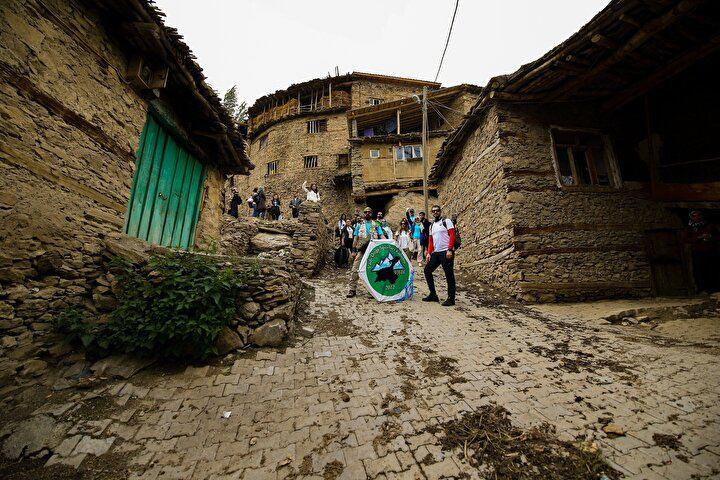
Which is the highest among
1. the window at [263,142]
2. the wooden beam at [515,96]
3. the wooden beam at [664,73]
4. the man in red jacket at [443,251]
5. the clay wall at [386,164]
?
the window at [263,142]

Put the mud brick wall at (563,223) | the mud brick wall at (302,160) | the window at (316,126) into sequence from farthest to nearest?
the window at (316,126)
the mud brick wall at (302,160)
the mud brick wall at (563,223)

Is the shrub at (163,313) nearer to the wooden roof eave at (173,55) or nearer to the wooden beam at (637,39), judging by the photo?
the wooden roof eave at (173,55)

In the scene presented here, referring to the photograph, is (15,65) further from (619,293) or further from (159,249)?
(619,293)

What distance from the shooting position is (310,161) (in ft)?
74.8

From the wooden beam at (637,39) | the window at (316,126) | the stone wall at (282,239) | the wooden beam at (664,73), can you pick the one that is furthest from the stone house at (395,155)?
the wooden beam at (637,39)

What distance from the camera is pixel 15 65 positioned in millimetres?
2754

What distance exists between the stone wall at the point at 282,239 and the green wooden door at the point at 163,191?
8.42ft

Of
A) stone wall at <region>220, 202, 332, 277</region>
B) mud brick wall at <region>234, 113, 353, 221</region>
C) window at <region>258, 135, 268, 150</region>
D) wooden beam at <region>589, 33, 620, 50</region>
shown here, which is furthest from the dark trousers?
window at <region>258, 135, 268, 150</region>

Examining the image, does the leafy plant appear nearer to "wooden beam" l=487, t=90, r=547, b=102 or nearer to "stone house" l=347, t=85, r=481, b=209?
"wooden beam" l=487, t=90, r=547, b=102

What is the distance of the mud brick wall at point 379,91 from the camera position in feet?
74.8

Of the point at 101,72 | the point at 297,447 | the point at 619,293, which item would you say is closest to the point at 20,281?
the point at 101,72

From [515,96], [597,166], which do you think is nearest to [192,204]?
[515,96]

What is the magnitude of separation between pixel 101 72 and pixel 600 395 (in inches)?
285

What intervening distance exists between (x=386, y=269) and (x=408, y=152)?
1350 cm
